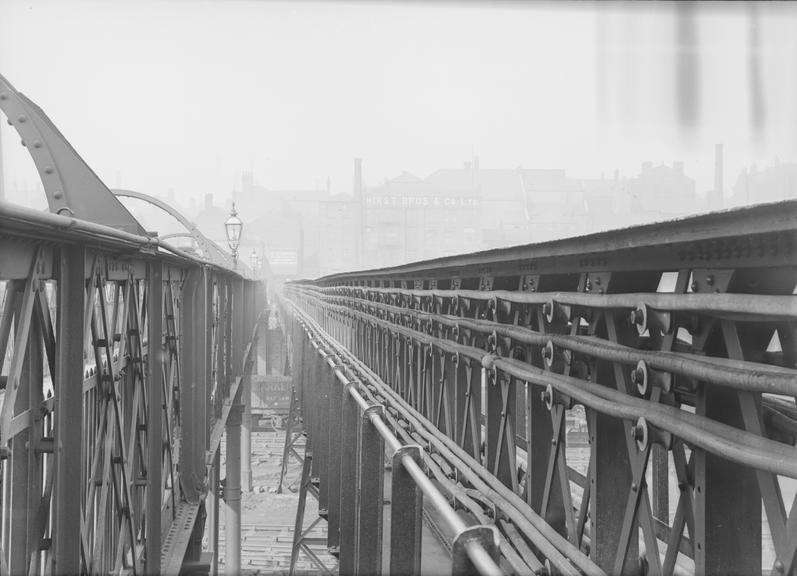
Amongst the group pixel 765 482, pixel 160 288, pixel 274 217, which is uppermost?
pixel 274 217

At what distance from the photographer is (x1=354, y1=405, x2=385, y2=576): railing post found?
488 centimetres

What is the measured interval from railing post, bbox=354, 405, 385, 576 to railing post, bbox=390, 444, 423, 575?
116cm

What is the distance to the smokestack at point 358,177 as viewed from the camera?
207 ft

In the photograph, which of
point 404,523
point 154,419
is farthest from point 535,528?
point 154,419

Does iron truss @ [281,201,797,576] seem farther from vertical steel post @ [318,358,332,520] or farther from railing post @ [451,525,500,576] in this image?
vertical steel post @ [318,358,332,520]

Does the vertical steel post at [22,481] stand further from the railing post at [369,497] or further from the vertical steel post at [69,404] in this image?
the railing post at [369,497]

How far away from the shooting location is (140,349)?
513 cm

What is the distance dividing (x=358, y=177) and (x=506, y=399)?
59.3 meters

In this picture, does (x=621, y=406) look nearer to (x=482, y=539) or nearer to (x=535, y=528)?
(x=535, y=528)

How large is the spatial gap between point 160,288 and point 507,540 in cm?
307

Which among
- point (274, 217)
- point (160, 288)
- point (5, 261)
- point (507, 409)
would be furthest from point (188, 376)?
point (274, 217)

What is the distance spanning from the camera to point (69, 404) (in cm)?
347

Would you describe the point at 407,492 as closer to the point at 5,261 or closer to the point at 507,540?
the point at 507,540

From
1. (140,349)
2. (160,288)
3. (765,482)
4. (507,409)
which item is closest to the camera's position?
(765,482)
